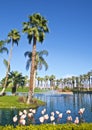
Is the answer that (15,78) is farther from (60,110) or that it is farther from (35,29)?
(60,110)

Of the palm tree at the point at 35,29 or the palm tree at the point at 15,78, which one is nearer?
the palm tree at the point at 35,29

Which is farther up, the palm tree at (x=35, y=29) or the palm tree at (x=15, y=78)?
the palm tree at (x=35, y=29)

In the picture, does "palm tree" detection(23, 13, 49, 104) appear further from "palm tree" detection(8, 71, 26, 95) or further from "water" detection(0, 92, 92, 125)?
"palm tree" detection(8, 71, 26, 95)

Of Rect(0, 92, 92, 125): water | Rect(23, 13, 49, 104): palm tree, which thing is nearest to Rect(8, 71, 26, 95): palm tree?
Rect(0, 92, 92, 125): water

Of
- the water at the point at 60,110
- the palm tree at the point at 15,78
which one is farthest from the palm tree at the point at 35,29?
the palm tree at the point at 15,78

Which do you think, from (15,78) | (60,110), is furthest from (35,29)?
(15,78)

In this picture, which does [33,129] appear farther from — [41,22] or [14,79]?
[14,79]

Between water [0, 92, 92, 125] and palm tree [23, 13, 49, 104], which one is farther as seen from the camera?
palm tree [23, 13, 49, 104]

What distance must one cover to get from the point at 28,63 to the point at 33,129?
41658mm

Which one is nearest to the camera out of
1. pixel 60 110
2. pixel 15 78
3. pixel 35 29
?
pixel 60 110

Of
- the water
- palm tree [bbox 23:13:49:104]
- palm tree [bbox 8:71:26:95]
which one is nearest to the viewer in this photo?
the water

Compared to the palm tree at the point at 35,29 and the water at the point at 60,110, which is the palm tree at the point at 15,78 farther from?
the palm tree at the point at 35,29

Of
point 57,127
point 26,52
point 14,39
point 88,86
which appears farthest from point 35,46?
point 88,86

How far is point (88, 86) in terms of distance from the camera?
181m
